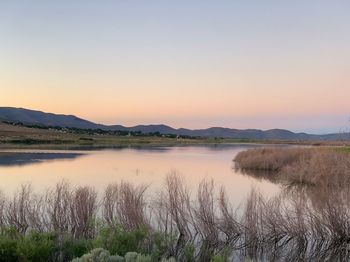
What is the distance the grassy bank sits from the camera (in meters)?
24.8

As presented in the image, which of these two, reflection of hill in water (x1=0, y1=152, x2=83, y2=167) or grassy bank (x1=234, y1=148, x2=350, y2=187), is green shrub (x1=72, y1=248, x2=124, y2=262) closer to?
grassy bank (x1=234, y1=148, x2=350, y2=187)

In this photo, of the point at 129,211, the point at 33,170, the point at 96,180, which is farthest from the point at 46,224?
the point at 33,170

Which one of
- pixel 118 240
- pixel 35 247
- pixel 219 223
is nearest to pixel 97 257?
pixel 118 240

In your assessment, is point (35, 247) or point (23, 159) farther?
point (23, 159)

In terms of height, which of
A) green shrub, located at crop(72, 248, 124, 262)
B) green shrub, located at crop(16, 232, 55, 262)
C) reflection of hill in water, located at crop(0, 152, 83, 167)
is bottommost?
reflection of hill in water, located at crop(0, 152, 83, 167)

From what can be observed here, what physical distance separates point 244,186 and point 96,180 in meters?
9.81

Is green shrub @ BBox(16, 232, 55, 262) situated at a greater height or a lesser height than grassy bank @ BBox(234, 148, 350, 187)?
lesser

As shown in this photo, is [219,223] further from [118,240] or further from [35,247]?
[35,247]

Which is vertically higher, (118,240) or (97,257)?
(97,257)

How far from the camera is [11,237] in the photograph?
38.8 ft

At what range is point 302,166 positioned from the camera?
32.6 metres

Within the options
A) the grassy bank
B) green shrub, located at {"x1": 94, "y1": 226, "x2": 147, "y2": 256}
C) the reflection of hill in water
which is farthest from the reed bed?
the reflection of hill in water

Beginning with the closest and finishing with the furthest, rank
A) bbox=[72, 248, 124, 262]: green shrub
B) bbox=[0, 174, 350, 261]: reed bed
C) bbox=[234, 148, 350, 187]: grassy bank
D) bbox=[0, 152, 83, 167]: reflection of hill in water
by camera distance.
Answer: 1. bbox=[72, 248, 124, 262]: green shrub
2. bbox=[0, 174, 350, 261]: reed bed
3. bbox=[234, 148, 350, 187]: grassy bank
4. bbox=[0, 152, 83, 167]: reflection of hill in water

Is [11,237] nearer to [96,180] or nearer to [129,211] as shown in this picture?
[129,211]
